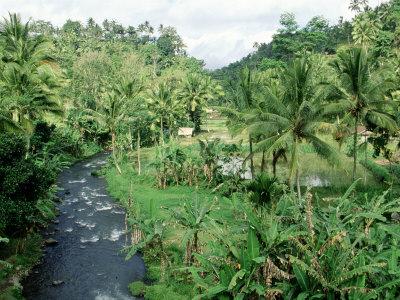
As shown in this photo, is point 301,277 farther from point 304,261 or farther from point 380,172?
point 380,172

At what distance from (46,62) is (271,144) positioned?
48.1 feet

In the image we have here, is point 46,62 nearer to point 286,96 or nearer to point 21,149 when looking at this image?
point 21,149

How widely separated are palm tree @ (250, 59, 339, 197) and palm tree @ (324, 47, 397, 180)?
94 cm

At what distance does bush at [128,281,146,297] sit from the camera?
9.93 meters

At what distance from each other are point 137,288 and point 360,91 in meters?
13.2

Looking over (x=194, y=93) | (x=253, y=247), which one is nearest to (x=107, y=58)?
(x=194, y=93)

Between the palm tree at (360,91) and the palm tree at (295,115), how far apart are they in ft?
3.08

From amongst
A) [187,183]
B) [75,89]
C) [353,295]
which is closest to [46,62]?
[187,183]

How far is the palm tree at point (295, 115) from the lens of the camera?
14.5m

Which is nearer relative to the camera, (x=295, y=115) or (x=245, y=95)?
(x=295, y=115)

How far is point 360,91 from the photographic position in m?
15.9

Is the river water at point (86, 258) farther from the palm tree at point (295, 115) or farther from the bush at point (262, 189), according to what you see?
the palm tree at point (295, 115)

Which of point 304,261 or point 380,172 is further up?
point 304,261

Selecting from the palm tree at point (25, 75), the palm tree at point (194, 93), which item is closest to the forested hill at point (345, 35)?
the palm tree at point (194, 93)
